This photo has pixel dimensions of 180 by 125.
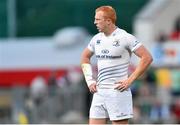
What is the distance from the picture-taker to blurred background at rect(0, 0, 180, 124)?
1966cm

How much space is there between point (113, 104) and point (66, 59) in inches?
635

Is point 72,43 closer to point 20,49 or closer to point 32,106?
point 20,49

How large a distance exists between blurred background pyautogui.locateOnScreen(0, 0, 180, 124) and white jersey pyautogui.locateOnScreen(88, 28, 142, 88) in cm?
549

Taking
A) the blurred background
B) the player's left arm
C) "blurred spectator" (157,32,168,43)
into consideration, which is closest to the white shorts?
the player's left arm

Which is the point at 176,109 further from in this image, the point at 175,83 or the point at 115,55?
the point at 115,55

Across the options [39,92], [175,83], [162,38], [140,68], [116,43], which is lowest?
[175,83]

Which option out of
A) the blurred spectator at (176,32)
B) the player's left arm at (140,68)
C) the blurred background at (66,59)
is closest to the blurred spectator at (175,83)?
the blurred background at (66,59)

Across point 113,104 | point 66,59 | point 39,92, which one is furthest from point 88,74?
point 66,59

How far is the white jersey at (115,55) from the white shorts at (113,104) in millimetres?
95

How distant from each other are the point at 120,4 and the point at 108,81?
20034 mm

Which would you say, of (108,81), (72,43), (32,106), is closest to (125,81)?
(108,81)

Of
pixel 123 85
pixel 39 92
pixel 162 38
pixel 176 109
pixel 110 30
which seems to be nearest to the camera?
pixel 123 85

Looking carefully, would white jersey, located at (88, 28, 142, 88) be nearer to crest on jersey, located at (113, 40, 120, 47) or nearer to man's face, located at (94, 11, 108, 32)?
crest on jersey, located at (113, 40, 120, 47)

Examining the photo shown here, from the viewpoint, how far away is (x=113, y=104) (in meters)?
10.8
